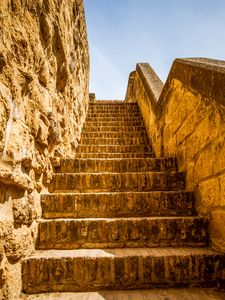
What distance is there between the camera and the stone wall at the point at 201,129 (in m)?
1.47

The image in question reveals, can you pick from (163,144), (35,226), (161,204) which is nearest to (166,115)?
(163,144)

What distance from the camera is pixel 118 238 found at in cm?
157

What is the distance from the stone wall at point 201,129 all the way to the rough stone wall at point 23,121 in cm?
127

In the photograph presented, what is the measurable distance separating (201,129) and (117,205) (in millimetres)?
957

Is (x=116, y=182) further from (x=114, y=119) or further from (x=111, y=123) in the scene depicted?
(x=114, y=119)

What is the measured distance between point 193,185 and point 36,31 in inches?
70.1

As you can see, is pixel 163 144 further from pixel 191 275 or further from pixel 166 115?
pixel 191 275

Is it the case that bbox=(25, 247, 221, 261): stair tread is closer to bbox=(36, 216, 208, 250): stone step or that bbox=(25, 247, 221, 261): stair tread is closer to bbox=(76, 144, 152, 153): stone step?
bbox=(36, 216, 208, 250): stone step

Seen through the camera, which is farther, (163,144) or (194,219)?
(163,144)

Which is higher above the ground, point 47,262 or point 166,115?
point 166,115

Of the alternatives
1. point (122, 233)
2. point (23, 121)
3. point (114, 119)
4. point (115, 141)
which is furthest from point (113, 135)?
point (23, 121)

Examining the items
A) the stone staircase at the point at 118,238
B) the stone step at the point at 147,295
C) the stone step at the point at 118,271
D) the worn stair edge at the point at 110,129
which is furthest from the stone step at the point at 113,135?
the stone step at the point at 147,295

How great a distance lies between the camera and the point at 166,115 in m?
2.79

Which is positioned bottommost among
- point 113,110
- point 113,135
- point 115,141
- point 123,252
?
point 123,252
